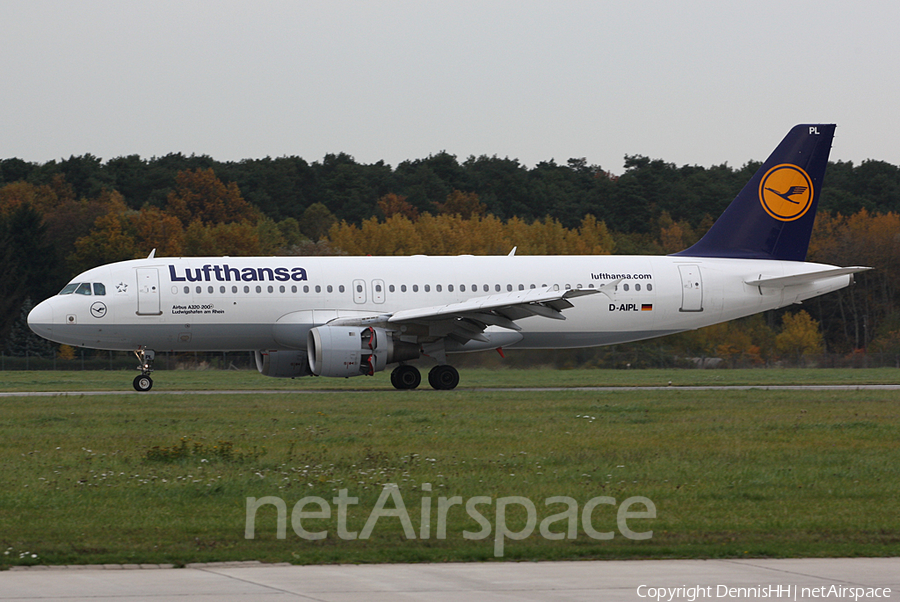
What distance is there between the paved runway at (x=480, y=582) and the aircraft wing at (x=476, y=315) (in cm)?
1833

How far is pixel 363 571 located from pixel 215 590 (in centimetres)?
126

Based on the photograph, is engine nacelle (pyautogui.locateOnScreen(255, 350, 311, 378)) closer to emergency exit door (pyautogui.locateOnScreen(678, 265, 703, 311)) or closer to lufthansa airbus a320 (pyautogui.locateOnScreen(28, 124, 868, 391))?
lufthansa airbus a320 (pyautogui.locateOnScreen(28, 124, 868, 391))

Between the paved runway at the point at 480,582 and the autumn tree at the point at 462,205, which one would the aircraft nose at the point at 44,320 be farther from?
the autumn tree at the point at 462,205

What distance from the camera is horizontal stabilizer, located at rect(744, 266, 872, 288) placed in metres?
31.4

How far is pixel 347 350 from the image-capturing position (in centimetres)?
2758

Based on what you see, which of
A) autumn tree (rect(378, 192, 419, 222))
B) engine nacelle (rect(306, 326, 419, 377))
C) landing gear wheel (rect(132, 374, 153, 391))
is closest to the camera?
engine nacelle (rect(306, 326, 419, 377))

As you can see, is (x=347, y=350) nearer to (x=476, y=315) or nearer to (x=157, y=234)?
(x=476, y=315)

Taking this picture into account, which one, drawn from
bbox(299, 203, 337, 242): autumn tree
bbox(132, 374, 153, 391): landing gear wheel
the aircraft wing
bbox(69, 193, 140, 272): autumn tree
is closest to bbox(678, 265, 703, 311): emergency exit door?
the aircraft wing

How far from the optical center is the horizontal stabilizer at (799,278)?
31.4 m

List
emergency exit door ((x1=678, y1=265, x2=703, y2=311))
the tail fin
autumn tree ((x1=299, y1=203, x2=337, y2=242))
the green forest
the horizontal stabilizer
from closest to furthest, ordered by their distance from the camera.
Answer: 1. the horizontal stabilizer
2. emergency exit door ((x1=678, y1=265, x2=703, y2=311))
3. the tail fin
4. the green forest
5. autumn tree ((x1=299, y1=203, x2=337, y2=242))

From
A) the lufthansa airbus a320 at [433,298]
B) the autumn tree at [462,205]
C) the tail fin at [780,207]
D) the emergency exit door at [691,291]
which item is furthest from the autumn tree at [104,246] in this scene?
the emergency exit door at [691,291]

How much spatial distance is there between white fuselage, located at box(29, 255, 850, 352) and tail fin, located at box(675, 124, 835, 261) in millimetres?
576

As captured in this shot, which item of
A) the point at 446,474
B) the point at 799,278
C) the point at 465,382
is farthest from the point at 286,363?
the point at 446,474

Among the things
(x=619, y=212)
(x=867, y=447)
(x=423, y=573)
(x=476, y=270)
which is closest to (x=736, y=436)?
(x=867, y=447)
